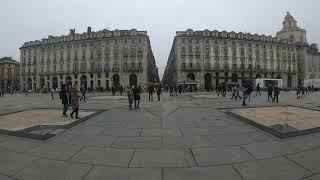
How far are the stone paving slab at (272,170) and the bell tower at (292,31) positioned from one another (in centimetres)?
10969

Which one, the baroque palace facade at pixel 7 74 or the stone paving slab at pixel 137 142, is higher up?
the baroque palace facade at pixel 7 74

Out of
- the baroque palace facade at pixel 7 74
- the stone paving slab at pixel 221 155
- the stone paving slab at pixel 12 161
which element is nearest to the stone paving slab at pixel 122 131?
the stone paving slab at pixel 221 155

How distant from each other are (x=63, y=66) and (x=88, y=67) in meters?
9.53

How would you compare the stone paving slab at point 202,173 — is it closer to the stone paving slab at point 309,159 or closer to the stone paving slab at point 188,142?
the stone paving slab at point 309,159

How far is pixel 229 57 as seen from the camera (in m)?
82.9

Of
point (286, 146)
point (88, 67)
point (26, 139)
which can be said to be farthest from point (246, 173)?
point (88, 67)

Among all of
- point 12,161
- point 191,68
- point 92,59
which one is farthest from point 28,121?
point 92,59

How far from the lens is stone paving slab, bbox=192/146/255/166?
19.3ft

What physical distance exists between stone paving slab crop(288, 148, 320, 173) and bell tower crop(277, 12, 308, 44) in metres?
109

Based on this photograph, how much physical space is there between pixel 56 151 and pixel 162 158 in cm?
275

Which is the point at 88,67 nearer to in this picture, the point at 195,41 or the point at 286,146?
the point at 195,41

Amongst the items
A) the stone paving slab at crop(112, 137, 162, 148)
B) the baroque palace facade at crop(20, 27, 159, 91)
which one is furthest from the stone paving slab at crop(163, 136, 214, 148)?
the baroque palace facade at crop(20, 27, 159, 91)

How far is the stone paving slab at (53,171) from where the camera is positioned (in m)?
5.01

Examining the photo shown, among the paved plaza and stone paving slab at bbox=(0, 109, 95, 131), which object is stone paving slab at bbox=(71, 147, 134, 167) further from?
stone paving slab at bbox=(0, 109, 95, 131)
